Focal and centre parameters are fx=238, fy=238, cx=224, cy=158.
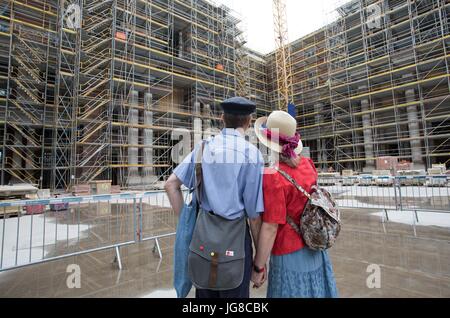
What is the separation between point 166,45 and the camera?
20.5m

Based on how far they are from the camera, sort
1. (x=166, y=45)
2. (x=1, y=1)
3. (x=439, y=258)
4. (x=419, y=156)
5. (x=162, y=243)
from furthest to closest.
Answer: (x=166, y=45), (x=419, y=156), (x=1, y=1), (x=162, y=243), (x=439, y=258)

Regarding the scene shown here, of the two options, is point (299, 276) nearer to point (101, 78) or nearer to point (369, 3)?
point (101, 78)

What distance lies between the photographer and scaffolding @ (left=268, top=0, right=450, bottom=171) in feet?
59.7

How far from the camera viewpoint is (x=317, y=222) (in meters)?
1.43

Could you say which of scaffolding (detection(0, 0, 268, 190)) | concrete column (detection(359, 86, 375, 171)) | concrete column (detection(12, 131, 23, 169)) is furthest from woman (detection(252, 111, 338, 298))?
concrete column (detection(359, 86, 375, 171))

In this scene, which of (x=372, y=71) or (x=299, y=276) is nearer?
(x=299, y=276)

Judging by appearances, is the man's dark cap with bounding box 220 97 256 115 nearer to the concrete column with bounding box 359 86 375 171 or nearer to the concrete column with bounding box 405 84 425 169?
the concrete column with bounding box 405 84 425 169

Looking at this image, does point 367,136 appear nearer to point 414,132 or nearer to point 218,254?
point 414,132

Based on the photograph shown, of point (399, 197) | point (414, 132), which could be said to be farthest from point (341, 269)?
point (414, 132)

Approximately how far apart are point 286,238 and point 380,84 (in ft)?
85.8

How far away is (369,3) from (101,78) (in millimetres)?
24371
